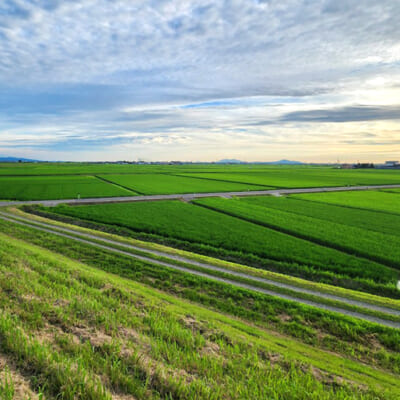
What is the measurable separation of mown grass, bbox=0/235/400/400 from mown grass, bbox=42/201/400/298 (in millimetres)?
8093

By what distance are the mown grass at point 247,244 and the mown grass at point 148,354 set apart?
8.09 metres

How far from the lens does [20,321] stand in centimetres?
668

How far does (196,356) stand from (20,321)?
4.71m

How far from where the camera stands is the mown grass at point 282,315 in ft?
29.6

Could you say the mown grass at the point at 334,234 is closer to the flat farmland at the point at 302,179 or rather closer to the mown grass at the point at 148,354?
the mown grass at the point at 148,354

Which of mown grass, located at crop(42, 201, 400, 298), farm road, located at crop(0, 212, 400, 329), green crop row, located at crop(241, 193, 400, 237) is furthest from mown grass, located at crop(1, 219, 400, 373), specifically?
green crop row, located at crop(241, 193, 400, 237)

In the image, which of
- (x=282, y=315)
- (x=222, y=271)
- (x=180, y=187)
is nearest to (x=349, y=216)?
(x=222, y=271)

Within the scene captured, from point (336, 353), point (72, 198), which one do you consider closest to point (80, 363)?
point (336, 353)

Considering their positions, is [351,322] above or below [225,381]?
A: below

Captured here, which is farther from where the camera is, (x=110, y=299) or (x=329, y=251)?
(x=329, y=251)

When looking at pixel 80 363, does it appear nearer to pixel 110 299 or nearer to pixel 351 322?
pixel 110 299

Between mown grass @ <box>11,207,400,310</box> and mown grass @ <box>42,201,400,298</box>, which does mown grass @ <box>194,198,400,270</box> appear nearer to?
mown grass @ <box>42,201,400,298</box>

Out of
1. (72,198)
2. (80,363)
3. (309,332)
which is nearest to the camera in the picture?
(80,363)

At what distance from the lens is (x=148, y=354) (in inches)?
242
